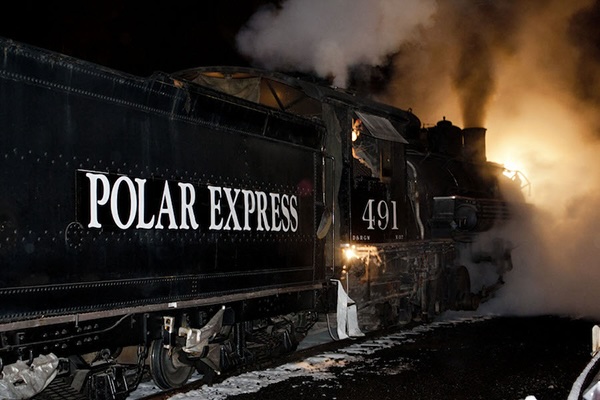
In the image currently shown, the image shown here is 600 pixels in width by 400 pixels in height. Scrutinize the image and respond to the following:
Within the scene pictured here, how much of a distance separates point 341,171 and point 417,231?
118 inches

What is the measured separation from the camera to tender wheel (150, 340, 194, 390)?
20.3 ft

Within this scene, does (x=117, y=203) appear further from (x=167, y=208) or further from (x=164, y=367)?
(x=164, y=367)

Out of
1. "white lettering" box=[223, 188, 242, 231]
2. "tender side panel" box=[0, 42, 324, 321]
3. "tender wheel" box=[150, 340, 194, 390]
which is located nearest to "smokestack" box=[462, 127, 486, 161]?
"tender side panel" box=[0, 42, 324, 321]

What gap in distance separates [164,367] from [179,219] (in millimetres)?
1567

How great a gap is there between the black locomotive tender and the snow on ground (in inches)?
8.7

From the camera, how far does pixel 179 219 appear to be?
5.77 m

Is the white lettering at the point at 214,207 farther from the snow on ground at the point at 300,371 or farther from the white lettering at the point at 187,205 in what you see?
the snow on ground at the point at 300,371

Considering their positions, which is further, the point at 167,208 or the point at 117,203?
the point at 167,208

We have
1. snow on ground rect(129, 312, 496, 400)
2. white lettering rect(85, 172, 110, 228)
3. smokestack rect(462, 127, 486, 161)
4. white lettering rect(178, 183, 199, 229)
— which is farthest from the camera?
smokestack rect(462, 127, 486, 161)

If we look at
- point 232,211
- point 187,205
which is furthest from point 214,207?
point 187,205

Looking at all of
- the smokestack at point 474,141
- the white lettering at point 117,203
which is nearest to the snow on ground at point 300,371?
the white lettering at point 117,203

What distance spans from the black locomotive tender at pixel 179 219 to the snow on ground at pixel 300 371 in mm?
221

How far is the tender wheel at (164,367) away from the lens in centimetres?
620

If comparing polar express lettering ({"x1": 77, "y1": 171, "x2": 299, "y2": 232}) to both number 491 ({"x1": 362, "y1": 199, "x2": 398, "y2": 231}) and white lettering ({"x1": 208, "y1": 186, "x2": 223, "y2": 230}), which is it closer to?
white lettering ({"x1": 208, "y1": 186, "x2": 223, "y2": 230})
